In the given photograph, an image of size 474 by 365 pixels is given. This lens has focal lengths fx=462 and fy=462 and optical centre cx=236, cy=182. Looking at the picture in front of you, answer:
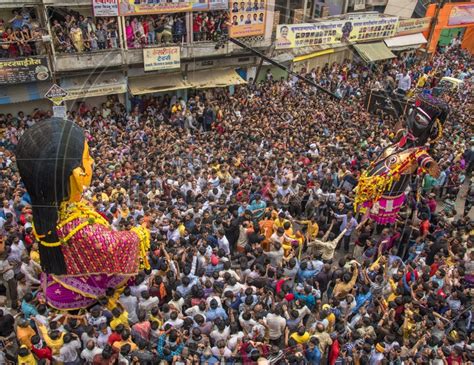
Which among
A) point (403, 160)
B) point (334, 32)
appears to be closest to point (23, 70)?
point (403, 160)

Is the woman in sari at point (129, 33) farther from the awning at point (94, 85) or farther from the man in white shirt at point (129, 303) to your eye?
the man in white shirt at point (129, 303)

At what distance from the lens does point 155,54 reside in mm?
14836

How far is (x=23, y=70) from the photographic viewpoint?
12.9m

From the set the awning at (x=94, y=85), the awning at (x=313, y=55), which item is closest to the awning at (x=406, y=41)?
the awning at (x=313, y=55)

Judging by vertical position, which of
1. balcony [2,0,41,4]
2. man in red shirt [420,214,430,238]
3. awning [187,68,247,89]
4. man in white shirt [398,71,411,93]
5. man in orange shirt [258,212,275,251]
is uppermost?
balcony [2,0,41,4]

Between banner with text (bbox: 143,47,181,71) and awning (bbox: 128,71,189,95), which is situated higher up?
banner with text (bbox: 143,47,181,71)

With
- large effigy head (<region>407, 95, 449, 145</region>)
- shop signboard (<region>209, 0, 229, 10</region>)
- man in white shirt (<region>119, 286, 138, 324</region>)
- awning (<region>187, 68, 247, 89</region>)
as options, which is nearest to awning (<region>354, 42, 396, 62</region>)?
awning (<region>187, 68, 247, 89</region>)

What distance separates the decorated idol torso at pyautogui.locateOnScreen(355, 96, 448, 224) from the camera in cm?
909

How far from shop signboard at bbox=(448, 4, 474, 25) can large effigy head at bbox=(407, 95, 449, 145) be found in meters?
16.5

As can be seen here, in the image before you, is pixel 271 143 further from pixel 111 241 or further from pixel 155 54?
pixel 111 241

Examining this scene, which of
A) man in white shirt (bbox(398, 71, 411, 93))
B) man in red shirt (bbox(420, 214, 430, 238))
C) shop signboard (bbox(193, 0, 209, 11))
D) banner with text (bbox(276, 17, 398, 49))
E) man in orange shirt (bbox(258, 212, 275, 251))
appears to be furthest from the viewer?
man in white shirt (bbox(398, 71, 411, 93))

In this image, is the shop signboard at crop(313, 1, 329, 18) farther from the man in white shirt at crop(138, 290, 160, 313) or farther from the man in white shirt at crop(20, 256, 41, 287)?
the man in white shirt at crop(20, 256, 41, 287)

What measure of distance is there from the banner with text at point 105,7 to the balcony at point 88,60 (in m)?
1.09

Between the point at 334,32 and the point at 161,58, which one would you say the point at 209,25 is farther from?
the point at 334,32
